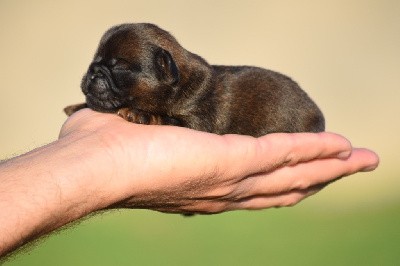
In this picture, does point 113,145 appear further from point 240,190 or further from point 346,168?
point 346,168

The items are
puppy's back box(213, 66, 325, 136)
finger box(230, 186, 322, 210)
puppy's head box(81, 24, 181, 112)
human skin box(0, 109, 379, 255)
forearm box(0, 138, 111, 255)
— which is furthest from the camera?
puppy's back box(213, 66, 325, 136)

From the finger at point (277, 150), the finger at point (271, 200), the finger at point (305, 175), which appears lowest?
the finger at point (271, 200)

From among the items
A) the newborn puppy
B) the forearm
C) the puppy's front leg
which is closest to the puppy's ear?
the newborn puppy

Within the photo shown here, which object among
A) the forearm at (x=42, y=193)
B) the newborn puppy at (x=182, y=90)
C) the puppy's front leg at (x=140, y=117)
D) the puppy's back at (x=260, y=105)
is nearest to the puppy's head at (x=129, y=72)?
the newborn puppy at (x=182, y=90)

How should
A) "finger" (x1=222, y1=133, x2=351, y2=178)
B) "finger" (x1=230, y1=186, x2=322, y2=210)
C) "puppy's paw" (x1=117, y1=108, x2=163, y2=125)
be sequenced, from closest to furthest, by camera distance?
"finger" (x1=222, y1=133, x2=351, y2=178) < "puppy's paw" (x1=117, y1=108, x2=163, y2=125) < "finger" (x1=230, y1=186, x2=322, y2=210)

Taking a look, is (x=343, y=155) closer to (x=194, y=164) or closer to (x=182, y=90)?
(x=182, y=90)

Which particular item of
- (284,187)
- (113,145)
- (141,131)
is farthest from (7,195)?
(284,187)

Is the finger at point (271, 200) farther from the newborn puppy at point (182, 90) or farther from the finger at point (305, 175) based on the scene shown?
the newborn puppy at point (182, 90)

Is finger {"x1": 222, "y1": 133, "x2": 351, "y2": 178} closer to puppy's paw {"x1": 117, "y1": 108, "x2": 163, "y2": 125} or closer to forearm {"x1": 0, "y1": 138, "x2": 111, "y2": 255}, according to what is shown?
puppy's paw {"x1": 117, "y1": 108, "x2": 163, "y2": 125}
